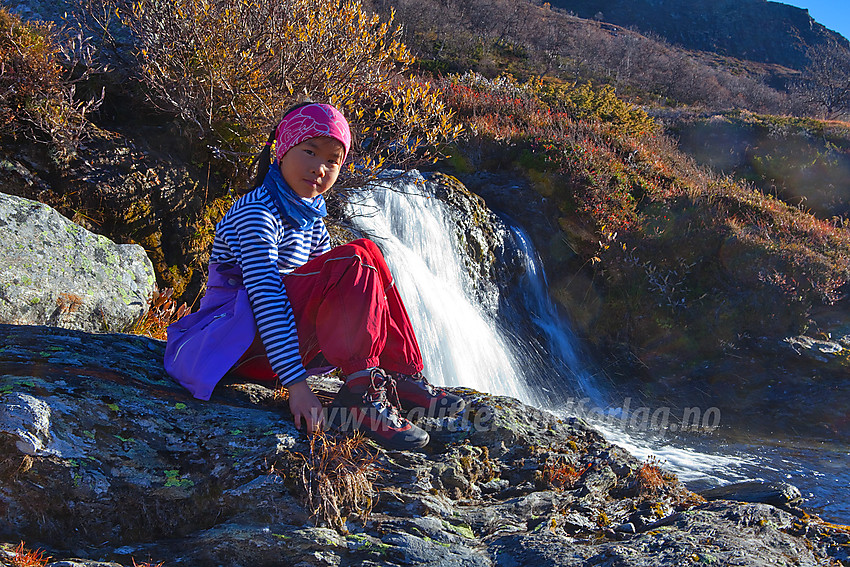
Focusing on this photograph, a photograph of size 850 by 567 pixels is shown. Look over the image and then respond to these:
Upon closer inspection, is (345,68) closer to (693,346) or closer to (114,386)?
(114,386)

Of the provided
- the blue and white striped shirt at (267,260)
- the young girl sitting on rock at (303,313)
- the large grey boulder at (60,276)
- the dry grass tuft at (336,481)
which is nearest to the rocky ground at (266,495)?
the dry grass tuft at (336,481)

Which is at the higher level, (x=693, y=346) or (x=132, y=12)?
(x=132, y=12)

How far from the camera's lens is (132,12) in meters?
5.91

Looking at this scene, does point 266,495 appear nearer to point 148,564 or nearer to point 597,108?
→ point 148,564

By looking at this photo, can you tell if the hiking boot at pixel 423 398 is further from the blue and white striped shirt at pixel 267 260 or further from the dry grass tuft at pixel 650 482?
the dry grass tuft at pixel 650 482

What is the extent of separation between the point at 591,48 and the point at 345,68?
33300 mm

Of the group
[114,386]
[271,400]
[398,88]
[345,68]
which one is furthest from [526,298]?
[114,386]

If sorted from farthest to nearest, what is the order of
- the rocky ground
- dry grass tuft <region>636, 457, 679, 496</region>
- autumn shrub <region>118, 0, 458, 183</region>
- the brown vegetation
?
the brown vegetation < autumn shrub <region>118, 0, 458, 183</region> < dry grass tuft <region>636, 457, 679, 496</region> < the rocky ground

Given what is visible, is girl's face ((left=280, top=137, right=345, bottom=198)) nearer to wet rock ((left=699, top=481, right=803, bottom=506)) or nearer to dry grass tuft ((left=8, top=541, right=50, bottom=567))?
dry grass tuft ((left=8, top=541, right=50, bottom=567))

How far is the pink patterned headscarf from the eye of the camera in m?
2.82

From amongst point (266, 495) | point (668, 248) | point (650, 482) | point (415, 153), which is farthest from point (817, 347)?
point (266, 495)

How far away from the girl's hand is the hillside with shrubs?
12.6 ft

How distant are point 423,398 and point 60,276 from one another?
288 cm

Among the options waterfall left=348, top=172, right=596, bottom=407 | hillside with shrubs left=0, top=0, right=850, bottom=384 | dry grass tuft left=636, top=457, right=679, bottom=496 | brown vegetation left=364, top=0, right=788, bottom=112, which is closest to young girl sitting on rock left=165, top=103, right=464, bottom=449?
dry grass tuft left=636, top=457, right=679, bottom=496
